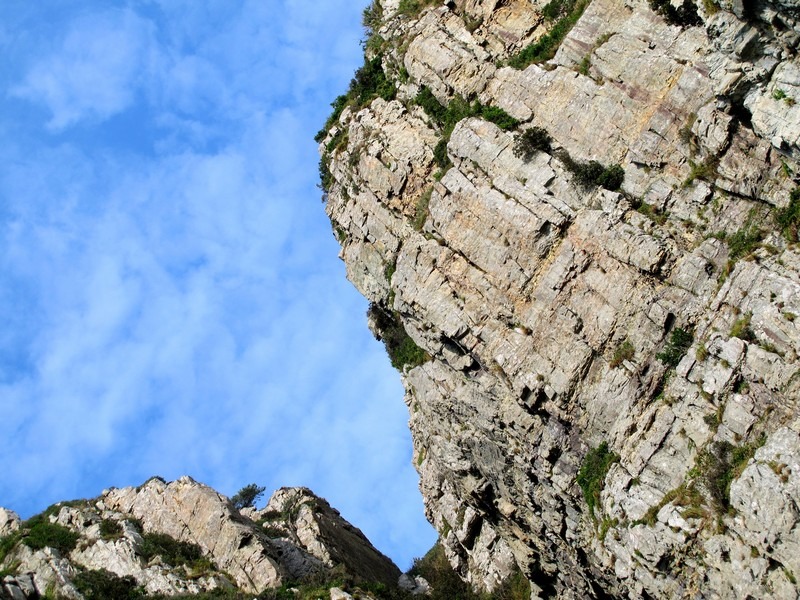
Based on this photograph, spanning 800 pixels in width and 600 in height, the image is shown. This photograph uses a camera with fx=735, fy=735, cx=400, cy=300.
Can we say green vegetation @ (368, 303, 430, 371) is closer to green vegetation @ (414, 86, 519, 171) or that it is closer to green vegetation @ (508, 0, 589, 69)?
green vegetation @ (414, 86, 519, 171)

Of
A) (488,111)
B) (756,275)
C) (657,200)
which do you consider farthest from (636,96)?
(756,275)

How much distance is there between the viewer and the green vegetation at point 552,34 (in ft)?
109

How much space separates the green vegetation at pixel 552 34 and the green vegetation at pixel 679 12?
12.7 ft

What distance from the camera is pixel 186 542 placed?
132ft

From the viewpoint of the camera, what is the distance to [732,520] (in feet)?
72.7

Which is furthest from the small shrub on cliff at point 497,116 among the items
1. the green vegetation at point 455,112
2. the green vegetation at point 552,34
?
the green vegetation at point 552,34

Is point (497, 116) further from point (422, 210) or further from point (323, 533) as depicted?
point (323, 533)

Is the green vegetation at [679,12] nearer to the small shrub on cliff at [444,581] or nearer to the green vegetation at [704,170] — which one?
the green vegetation at [704,170]

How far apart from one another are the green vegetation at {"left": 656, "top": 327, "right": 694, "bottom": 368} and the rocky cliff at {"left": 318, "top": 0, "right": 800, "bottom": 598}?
112mm

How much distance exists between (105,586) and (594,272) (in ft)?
90.9

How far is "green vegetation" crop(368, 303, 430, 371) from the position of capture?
123ft

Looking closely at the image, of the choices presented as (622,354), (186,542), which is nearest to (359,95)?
(622,354)

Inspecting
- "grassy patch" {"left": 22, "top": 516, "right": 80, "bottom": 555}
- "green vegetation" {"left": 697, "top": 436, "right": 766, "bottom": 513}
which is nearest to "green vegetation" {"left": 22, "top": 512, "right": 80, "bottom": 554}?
"grassy patch" {"left": 22, "top": 516, "right": 80, "bottom": 555}

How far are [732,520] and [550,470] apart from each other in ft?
26.9
